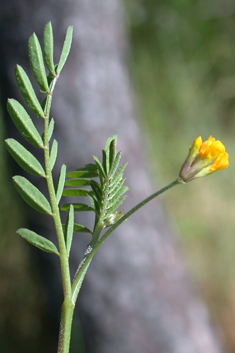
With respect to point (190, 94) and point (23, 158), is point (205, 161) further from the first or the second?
point (190, 94)

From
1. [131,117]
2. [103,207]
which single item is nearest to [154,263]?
[131,117]

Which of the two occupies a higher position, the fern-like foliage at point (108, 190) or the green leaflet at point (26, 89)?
the green leaflet at point (26, 89)

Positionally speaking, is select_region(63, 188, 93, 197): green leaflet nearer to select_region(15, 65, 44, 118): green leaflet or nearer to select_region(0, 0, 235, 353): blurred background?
select_region(15, 65, 44, 118): green leaflet

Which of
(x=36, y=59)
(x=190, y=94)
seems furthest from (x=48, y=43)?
(x=190, y=94)

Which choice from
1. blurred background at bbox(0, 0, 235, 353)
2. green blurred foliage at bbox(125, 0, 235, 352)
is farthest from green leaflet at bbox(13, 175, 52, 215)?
green blurred foliage at bbox(125, 0, 235, 352)

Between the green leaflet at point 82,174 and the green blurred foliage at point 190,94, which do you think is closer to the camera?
the green leaflet at point 82,174

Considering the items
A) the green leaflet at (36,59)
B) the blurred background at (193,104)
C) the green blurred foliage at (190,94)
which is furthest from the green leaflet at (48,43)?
the green blurred foliage at (190,94)

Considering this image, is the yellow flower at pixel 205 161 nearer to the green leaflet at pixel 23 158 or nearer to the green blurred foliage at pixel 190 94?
the green leaflet at pixel 23 158
